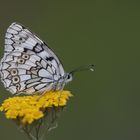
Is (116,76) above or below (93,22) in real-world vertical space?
below

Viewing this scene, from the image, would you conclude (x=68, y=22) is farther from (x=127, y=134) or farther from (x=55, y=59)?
(x=55, y=59)

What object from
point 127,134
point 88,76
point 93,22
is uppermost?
point 93,22

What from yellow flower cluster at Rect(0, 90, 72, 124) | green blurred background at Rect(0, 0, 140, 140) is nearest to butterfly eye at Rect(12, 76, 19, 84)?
yellow flower cluster at Rect(0, 90, 72, 124)

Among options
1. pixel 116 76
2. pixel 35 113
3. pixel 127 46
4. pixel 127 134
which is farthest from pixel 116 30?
pixel 35 113

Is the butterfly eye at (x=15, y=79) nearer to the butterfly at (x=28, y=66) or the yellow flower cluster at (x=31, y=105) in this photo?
the butterfly at (x=28, y=66)

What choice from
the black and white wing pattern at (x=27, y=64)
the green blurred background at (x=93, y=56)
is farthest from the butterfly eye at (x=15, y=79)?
the green blurred background at (x=93, y=56)

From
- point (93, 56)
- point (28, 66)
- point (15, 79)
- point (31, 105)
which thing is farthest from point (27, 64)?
point (93, 56)

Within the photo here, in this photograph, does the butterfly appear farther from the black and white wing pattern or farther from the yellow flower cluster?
the yellow flower cluster

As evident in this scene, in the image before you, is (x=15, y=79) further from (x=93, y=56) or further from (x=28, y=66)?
(x=93, y=56)
